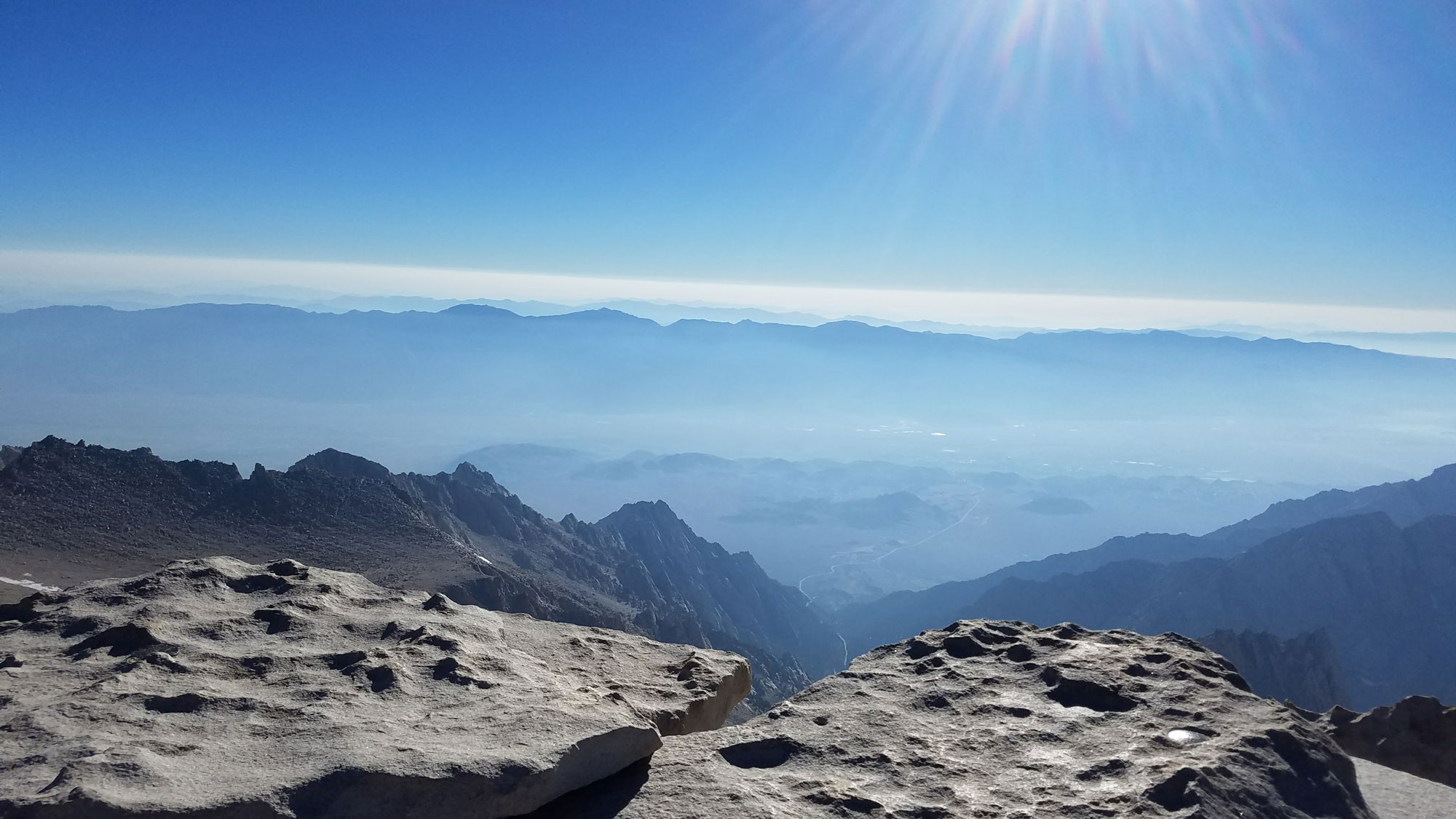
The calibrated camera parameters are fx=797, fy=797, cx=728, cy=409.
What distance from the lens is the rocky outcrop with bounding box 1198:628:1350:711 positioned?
212 feet

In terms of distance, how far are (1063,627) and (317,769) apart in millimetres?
8136

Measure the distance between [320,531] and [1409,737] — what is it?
5666cm

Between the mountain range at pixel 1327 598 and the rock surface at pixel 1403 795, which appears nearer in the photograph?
the rock surface at pixel 1403 795

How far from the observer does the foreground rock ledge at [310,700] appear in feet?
17.0

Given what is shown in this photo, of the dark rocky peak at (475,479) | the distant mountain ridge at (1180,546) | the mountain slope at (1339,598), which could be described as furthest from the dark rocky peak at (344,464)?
the distant mountain ridge at (1180,546)

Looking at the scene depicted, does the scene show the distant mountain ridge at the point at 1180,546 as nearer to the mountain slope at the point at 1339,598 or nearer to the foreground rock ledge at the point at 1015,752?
the mountain slope at the point at 1339,598

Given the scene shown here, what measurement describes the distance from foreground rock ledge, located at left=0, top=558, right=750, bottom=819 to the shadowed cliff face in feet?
130

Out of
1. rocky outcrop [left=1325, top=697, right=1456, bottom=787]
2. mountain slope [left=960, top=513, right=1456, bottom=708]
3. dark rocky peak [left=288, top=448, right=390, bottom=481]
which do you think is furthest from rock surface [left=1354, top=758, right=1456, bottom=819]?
mountain slope [left=960, top=513, right=1456, bottom=708]

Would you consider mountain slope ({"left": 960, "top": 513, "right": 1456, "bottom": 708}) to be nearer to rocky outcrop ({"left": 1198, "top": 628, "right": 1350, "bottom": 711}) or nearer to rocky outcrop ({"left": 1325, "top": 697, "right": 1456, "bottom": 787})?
rocky outcrop ({"left": 1198, "top": 628, "right": 1350, "bottom": 711})

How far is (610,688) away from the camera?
25.7ft

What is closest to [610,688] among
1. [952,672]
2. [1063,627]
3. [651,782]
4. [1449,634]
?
[651,782]

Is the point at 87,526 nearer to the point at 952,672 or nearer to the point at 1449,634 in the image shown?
the point at 952,672

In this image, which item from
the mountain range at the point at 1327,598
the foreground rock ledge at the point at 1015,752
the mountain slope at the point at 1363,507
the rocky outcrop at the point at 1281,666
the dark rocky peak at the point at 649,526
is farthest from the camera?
the mountain slope at the point at 1363,507

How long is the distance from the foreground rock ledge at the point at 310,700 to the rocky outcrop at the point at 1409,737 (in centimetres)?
802
